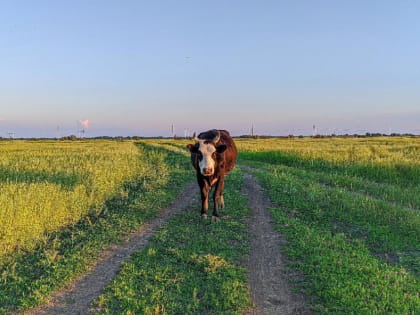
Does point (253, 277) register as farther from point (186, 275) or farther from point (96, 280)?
point (96, 280)

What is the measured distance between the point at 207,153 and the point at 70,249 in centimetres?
391

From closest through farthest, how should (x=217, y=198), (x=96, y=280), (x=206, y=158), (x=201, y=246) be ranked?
1. (x=96, y=280)
2. (x=201, y=246)
3. (x=206, y=158)
4. (x=217, y=198)

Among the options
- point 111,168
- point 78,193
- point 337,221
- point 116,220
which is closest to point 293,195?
point 337,221

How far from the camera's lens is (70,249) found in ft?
25.4

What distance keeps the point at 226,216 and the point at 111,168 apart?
369 inches

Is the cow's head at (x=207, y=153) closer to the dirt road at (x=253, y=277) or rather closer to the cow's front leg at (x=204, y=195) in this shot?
the cow's front leg at (x=204, y=195)

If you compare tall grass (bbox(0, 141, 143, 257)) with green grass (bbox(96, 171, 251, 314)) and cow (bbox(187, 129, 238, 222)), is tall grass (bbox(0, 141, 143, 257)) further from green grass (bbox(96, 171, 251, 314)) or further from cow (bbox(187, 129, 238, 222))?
cow (bbox(187, 129, 238, 222))

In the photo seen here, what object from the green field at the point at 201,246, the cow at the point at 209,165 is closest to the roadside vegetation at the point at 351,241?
the green field at the point at 201,246

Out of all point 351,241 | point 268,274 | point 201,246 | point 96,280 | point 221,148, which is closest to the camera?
point 96,280

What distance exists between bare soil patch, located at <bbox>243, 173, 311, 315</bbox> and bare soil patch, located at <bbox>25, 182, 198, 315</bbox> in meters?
2.37

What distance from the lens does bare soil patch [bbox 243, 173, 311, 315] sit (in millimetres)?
5492

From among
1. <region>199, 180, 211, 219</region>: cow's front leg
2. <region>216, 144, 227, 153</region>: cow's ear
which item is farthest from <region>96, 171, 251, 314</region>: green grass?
<region>216, 144, 227, 153</region>: cow's ear

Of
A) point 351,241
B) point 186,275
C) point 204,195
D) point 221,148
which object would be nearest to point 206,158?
point 221,148

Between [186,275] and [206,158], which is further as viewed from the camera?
[206,158]
